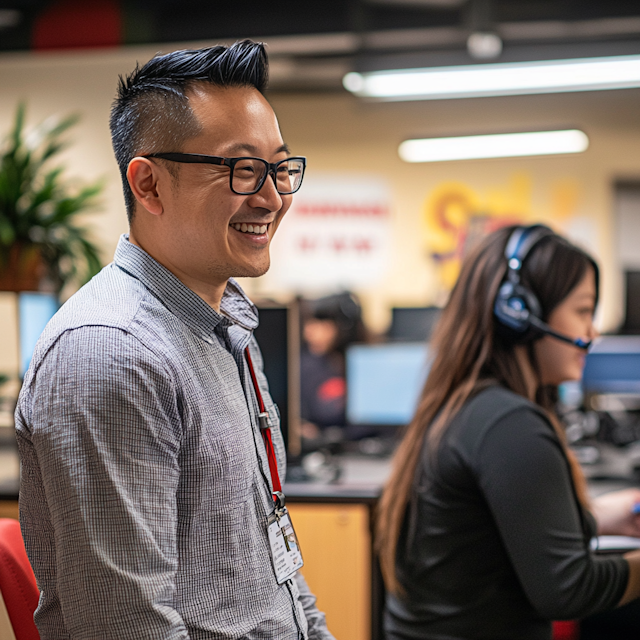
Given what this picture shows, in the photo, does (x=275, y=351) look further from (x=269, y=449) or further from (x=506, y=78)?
(x=506, y=78)

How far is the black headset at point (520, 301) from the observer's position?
1.36m

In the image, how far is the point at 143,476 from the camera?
714 millimetres

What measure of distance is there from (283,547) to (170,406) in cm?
Result: 28

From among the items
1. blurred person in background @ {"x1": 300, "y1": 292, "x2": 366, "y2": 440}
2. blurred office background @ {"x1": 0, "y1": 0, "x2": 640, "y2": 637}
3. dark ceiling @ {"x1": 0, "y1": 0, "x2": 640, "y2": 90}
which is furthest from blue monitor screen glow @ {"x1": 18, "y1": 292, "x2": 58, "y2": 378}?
dark ceiling @ {"x1": 0, "y1": 0, "x2": 640, "y2": 90}

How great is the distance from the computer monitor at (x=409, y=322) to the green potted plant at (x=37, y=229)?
160 cm

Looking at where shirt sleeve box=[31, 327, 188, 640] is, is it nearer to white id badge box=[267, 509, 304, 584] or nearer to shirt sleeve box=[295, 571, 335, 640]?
white id badge box=[267, 509, 304, 584]

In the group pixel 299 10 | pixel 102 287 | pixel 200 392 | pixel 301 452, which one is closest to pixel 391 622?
pixel 200 392

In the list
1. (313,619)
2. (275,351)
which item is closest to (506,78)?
(275,351)

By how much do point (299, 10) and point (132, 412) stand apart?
3490mm

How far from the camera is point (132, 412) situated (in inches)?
28.1

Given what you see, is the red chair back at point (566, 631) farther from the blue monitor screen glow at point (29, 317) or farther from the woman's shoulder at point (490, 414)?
the blue monitor screen glow at point (29, 317)

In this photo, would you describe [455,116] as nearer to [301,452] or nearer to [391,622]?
[301,452]

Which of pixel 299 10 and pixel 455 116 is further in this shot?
pixel 455 116

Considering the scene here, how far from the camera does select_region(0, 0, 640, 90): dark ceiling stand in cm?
360
